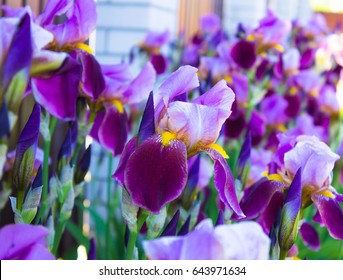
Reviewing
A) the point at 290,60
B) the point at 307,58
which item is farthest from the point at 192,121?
the point at 307,58

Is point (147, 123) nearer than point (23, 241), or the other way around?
point (23, 241)

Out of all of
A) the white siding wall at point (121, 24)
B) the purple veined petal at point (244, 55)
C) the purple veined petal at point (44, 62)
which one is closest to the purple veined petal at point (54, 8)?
the purple veined petal at point (44, 62)

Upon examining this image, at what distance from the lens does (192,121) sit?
0.69 meters

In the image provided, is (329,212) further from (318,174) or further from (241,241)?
(241,241)

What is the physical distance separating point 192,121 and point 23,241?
0.80ft

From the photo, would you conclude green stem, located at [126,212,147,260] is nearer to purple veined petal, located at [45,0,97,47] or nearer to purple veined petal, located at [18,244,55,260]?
purple veined petal, located at [18,244,55,260]

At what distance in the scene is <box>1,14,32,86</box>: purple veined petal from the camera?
0.55 metres

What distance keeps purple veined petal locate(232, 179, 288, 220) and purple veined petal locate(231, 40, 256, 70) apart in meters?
0.91

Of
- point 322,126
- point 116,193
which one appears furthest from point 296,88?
point 116,193

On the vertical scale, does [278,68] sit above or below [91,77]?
below

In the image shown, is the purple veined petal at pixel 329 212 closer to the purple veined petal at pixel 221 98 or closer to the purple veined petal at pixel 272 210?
the purple veined petal at pixel 272 210

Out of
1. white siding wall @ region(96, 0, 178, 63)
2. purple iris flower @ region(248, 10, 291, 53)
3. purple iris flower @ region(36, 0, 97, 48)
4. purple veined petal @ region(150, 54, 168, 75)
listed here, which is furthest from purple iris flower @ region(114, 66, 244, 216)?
white siding wall @ region(96, 0, 178, 63)

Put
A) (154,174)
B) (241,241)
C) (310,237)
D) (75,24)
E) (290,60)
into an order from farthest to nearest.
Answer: (290,60) → (310,237) → (75,24) → (154,174) → (241,241)
